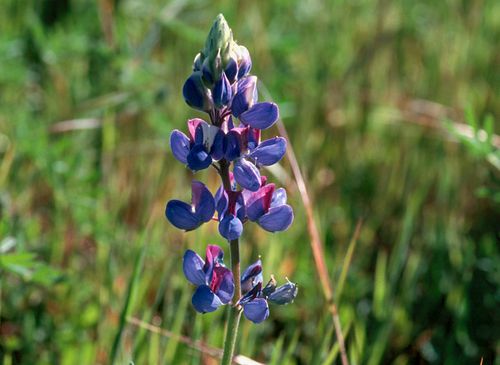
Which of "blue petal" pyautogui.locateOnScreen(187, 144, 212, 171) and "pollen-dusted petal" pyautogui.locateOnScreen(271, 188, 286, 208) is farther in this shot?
"pollen-dusted petal" pyautogui.locateOnScreen(271, 188, 286, 208)

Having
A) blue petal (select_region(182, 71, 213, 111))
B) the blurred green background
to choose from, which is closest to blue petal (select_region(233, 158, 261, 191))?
blue petal (select_region(182, 71, 213, 111))

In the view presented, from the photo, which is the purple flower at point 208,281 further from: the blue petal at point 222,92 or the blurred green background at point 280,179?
the blurred green background at point 280,179

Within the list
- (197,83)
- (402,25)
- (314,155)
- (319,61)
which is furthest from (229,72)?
(402,25)

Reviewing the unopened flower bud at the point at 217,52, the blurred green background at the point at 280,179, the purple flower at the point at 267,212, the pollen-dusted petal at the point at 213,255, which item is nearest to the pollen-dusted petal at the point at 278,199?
the purple flower at the point at 267,212

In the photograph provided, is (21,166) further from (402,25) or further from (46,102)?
(402,25)

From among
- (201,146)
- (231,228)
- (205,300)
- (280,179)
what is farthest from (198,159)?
(280,179)

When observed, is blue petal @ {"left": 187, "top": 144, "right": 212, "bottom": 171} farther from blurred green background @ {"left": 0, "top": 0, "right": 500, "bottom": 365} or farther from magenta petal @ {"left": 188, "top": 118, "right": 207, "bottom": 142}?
blurred green background @ {"left": 0, "top": 0, "right": 500, "bottom": 365}

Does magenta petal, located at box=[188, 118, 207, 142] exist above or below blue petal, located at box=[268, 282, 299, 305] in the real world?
above
